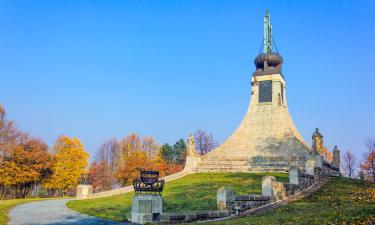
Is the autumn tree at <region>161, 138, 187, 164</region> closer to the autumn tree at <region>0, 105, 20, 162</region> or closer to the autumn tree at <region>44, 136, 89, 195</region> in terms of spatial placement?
the autumn tree at <region>44, 136, 89, 195</region>

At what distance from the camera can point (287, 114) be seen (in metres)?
43.8

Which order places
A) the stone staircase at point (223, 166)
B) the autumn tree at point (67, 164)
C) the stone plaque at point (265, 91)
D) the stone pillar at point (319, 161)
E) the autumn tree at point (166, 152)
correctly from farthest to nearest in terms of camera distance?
1. the autumn tree at point (166, 152)
2. the autumn tree at point (67, 164)
3. the stone plaque at point (265, 91)
4. the stone staircase at point (223, 166)
5. the stone pillar at point (319, 161)

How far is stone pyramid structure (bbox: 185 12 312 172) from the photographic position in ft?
130

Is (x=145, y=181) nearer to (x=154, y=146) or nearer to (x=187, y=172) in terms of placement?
(x=187, y=172)

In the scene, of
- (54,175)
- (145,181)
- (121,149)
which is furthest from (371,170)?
(145,181)

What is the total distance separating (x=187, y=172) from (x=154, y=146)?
3066 centimetres

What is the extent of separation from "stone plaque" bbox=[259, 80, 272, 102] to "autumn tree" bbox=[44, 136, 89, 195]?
27303 mm

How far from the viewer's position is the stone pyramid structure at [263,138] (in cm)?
3950

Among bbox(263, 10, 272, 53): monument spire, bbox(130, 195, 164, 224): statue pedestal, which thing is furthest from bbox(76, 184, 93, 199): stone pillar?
bbox(263, 10, 272, 53): monument spire

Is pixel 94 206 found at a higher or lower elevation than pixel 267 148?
lower

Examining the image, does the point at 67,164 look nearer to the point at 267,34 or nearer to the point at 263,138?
the point at 263,138

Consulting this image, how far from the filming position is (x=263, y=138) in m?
42.6


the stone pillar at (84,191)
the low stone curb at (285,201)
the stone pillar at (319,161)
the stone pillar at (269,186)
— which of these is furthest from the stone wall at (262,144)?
the stone pillar at (269,186)

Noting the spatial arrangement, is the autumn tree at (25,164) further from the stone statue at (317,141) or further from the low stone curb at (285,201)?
the low stone curb at (285,201)
